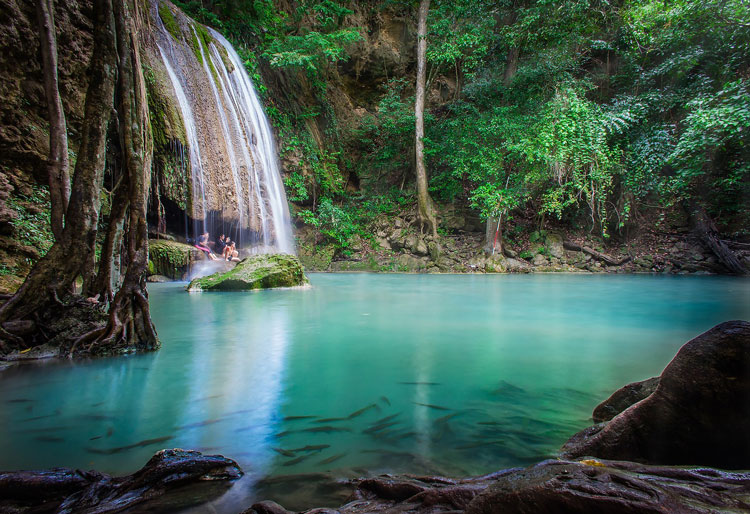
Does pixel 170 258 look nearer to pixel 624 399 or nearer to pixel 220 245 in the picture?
pixel 220 245

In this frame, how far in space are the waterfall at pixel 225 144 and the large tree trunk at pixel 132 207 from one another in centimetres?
663

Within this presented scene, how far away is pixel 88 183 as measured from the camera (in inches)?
139

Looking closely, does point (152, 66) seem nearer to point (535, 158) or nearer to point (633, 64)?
point (535, 158)

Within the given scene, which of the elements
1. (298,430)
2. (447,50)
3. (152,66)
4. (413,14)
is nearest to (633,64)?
(447,50)

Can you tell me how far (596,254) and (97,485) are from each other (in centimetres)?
1607

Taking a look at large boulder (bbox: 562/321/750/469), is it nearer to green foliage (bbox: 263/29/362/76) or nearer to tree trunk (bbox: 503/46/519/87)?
tree trunk (bbox: 503/46/519/87)

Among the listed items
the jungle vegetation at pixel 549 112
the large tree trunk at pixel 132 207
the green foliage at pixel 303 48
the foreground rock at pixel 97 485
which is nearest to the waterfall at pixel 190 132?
the jungle vegetation at pixel 549 112

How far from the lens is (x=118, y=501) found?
49.1 inches

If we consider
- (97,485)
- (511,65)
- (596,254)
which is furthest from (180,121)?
(596,254)

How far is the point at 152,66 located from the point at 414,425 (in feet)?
35.9

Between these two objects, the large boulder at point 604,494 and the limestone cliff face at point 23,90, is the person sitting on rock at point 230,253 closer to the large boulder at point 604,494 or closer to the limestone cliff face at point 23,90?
the limestone cliff face at point 23,90

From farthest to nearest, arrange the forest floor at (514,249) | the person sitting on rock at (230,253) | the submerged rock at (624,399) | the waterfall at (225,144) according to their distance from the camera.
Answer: the forest floor at (514,249) → the person sitting on rock at (230,253) → the waterfall at (225,144) → the submerged rock at (624,399)

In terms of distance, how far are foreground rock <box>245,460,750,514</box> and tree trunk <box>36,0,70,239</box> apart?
4268 mm

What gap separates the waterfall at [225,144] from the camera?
10.2 meters
